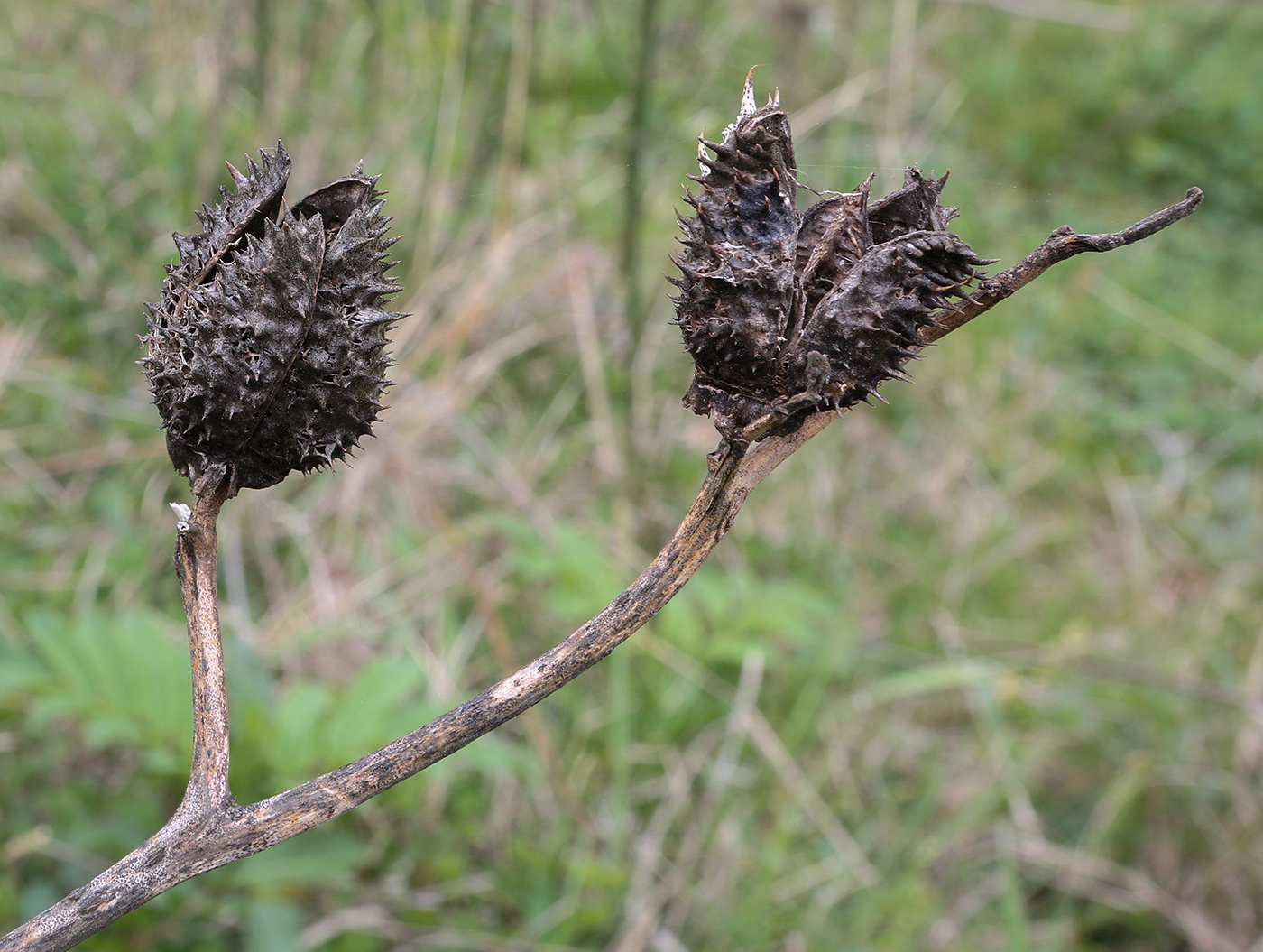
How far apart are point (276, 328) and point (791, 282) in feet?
1.38

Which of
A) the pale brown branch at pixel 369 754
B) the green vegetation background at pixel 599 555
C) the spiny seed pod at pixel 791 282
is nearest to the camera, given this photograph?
the pale brown branch at pixel 369 754

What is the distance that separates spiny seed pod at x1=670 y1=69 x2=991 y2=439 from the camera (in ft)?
2.91

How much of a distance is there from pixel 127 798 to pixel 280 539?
1.33 meters

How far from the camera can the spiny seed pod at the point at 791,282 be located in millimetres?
888

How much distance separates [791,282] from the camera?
91cm

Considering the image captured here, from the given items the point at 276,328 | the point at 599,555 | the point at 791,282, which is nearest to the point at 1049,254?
the point at 791,282

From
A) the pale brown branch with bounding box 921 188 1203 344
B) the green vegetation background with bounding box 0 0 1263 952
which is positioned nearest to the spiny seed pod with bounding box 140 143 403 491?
the pale brown branch with bounding box 921 188 1203 344

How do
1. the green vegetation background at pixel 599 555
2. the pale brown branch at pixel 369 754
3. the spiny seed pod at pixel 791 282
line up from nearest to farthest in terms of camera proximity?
the pale brown branch at pixel 369 754 → the spiny seed pod at pixel 791 282 → the green vegetation background at pixel 599 555

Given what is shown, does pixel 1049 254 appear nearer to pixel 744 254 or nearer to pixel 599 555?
pixel 744 254

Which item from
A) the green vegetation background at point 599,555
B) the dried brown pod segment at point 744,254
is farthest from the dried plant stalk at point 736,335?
the green vegetation background at point 599,555

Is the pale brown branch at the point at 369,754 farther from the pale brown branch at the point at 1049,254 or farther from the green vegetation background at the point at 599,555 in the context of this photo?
the green vegetation background at the point at 599,555

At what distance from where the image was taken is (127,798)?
2686mm

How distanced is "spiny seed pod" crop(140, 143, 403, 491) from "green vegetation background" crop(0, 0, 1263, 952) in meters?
1.62

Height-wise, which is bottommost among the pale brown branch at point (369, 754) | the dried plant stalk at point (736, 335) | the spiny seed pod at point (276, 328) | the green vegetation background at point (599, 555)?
the pale brown branch at point (369, 754)
